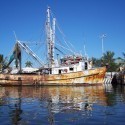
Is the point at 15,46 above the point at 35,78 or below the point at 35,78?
above

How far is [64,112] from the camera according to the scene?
18.1 meters

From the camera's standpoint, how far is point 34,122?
14875 mm

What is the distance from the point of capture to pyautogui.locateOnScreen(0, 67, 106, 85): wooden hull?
5450 cm

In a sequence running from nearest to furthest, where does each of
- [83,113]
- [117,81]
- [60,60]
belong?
[83,113]
[60,60]
[117,81]

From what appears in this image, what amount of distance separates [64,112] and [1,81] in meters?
38.5

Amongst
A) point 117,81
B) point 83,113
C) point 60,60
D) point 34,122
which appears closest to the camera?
point 34,122

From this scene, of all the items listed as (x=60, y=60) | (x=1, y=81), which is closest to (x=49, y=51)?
(x=60, y=60)

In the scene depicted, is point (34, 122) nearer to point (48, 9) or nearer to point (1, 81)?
point (1, 81)

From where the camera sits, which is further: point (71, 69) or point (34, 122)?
point (71, 69)


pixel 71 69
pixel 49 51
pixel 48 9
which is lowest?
pixel 71 69

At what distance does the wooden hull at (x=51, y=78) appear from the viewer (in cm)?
5450

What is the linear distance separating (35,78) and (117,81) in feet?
78.4

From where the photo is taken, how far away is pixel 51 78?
54.6 m

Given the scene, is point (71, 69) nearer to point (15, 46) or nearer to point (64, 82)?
point (64, 82)
